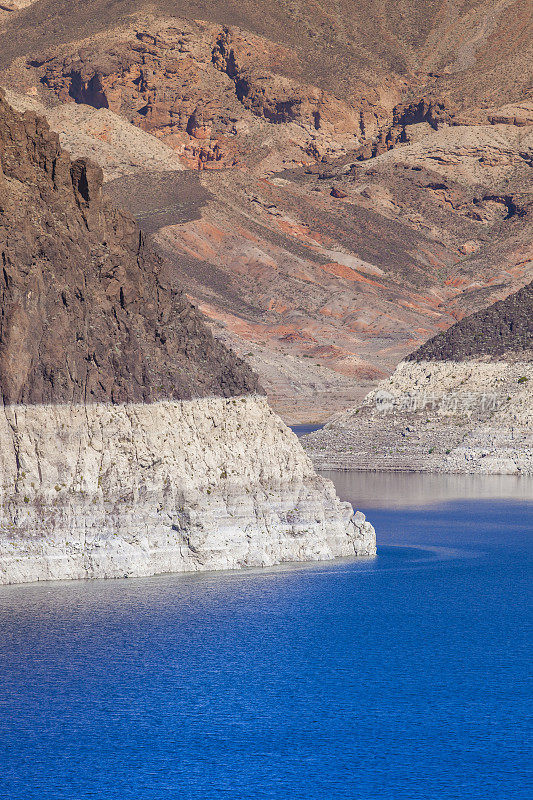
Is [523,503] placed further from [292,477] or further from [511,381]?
[292,477]

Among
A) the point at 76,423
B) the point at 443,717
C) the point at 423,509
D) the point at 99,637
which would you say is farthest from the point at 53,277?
the point at 423,509

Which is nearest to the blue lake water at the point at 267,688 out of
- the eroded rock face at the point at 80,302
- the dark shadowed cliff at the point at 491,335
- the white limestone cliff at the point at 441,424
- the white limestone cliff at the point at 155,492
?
the white limestone cliff at the point at 155,492

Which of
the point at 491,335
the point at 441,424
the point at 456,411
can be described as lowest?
the point at 441,424

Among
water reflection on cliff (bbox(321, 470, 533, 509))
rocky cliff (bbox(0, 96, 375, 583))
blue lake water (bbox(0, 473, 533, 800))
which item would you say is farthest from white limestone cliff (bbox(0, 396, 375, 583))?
water reflection on cliff (bbox(321, 470, 533, 509))

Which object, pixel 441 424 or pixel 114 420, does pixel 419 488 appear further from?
pixel 114 420

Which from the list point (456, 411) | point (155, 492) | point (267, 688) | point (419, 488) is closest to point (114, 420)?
point (155, 492)

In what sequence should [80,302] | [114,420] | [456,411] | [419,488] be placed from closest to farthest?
[114,420] → [80,302] → [419,488] → [456,411]
